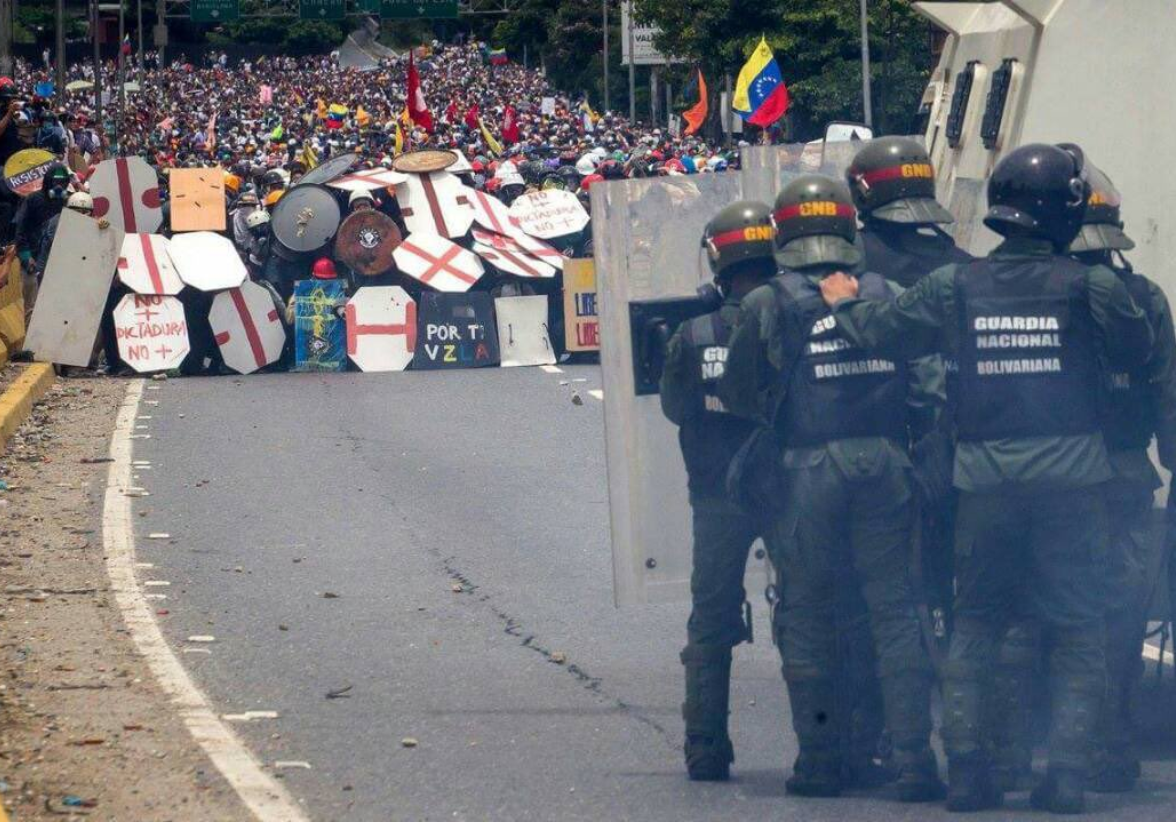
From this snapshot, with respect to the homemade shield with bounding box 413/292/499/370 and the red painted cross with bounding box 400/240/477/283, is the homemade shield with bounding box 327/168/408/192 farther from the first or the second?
the homemade shield with bounding box 413/292/499/370

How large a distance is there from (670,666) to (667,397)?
2088 millimetres

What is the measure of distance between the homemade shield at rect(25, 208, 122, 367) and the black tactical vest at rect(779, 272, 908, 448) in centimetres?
1487

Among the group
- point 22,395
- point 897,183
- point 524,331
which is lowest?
point 524,331

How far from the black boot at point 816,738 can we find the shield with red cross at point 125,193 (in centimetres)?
1632

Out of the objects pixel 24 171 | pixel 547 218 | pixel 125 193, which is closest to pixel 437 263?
pixel 547 218

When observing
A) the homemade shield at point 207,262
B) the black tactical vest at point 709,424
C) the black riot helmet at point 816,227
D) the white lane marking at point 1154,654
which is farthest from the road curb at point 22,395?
the black riot helmet at point 816,227

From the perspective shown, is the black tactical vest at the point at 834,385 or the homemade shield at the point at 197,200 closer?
the black tactical vest at the point at 834,385

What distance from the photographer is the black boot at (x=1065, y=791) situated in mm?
5727

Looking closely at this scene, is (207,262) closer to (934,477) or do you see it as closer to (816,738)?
(934,477)

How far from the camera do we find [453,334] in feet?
68.4

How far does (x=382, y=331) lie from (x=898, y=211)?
14.5 metres

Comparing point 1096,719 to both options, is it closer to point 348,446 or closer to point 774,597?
point 774,597

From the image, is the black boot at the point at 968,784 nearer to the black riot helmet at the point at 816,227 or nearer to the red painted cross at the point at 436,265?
the black riot helmet at the point at 816,227

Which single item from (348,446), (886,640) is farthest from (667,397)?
(348,446)
